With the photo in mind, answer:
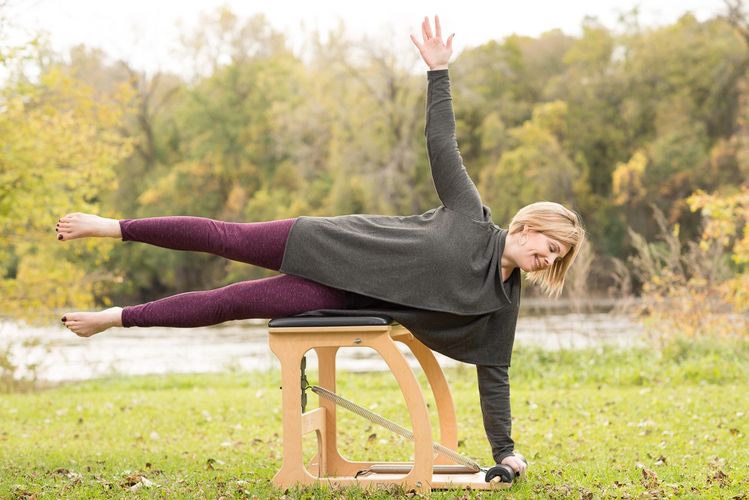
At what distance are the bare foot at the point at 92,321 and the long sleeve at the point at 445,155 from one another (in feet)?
4.84

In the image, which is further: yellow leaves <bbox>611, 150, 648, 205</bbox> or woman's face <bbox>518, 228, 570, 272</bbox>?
yellow leaves <bbox>611, 150, 648, 205</bbox>

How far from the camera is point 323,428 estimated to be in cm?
445

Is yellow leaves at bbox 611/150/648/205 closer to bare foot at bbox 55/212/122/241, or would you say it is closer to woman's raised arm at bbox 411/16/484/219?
woman's raised arm at bbox 411/16/484/219

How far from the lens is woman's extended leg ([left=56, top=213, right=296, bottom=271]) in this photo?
12.7 ft

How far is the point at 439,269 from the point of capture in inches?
151

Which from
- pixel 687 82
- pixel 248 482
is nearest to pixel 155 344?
pixel 248 482

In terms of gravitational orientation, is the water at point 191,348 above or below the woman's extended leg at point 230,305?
below

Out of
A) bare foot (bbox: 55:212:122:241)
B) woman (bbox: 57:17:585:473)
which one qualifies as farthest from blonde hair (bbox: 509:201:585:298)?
bare foot (bbox: 55:212:122:241)

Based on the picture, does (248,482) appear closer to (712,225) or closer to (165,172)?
(712,225)

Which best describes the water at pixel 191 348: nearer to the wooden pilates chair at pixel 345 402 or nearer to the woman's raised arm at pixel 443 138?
the wooden pilates chair at pixel 345 402

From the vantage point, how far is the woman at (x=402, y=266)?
383 cm

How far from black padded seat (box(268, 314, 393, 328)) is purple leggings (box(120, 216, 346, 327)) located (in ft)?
0.26

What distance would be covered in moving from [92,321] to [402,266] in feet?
4.39

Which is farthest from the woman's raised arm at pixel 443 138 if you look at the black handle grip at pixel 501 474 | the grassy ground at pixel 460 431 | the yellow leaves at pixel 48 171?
the yellow leaves at pixel 48 171
